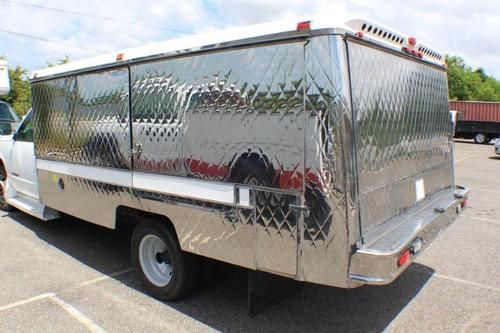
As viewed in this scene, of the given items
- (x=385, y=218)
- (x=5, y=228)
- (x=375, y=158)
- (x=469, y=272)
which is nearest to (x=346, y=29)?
(x=375, y=158)

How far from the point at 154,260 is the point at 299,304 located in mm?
1533

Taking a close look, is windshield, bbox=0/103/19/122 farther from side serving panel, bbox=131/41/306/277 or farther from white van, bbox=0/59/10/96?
side serving panel, bbox=131/41/306/277

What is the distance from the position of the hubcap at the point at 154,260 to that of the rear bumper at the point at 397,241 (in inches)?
82.9

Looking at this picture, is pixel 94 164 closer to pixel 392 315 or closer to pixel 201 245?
pixel 201 245

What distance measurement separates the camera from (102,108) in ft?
15.2

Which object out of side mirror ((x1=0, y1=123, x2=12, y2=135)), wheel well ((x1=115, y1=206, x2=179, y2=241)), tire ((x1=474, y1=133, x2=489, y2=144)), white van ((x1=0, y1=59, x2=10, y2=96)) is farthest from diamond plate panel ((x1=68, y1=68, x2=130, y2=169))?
tire ((x1=474, y1=133, x2=489, y2=144))

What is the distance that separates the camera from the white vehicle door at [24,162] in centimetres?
634

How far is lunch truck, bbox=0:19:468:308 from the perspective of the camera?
293 centimetres

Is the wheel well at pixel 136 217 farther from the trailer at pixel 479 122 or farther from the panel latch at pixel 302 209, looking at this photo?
the trailer at pixel 479 122

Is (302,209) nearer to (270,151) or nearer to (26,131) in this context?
(270,151)

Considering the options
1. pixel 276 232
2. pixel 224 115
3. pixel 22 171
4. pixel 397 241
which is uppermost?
pixel 224 115

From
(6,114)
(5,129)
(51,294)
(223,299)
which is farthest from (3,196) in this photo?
(223,299)

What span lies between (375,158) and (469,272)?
256cm

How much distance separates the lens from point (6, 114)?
10.2 meters
